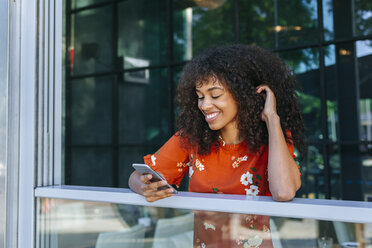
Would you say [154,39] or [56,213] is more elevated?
[154,39]

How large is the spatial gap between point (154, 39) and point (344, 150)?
9.37 ft

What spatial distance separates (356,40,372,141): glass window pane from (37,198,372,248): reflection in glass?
6.57 feet

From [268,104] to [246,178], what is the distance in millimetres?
336

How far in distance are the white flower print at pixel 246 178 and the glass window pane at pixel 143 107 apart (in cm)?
319

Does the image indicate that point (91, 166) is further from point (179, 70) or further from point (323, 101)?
point (323, 101)

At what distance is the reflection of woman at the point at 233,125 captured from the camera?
153cm

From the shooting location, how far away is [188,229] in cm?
159

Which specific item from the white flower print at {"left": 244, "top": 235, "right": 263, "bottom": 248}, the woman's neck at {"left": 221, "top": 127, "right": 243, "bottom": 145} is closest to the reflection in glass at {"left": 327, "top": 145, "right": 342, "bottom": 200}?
the woman's neck at {"left": 221, "top": 127, "right": 243, "bottom": 145}

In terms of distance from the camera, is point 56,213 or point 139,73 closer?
point 56,213

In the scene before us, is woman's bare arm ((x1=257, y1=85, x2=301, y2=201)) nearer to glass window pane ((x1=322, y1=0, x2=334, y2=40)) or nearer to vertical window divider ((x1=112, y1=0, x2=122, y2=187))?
glass window pane ((x1=322, y1=0, x2=334, y2=40))

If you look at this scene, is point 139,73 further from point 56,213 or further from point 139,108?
point 56,213

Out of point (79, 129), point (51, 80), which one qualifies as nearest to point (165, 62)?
point (79, 129)

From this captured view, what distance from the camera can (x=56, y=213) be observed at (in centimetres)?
178

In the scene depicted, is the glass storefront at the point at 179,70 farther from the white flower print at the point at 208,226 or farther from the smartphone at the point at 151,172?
the smartphone at the point at 151,172
